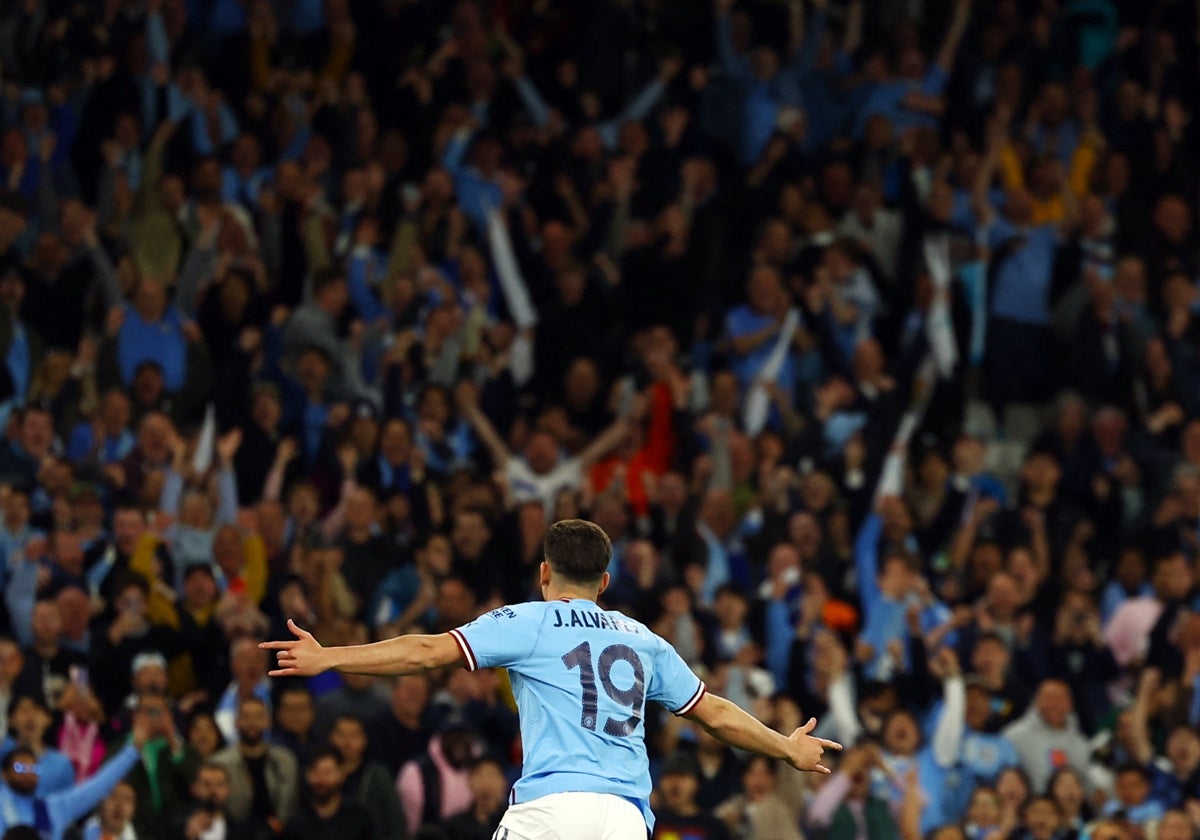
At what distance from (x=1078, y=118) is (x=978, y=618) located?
221 inches

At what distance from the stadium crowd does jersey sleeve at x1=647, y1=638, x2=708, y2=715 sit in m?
4.86

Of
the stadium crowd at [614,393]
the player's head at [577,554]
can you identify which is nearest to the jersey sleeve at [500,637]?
the player's head at [577,554]

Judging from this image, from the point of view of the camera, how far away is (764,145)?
19938 millimetres

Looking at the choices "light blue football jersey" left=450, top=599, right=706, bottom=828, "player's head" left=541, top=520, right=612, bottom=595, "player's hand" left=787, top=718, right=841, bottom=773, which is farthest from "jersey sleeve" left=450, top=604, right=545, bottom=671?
"player's hand" left=787, top=718, right=841, bottom=773

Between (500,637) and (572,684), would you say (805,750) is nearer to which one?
(572,684)

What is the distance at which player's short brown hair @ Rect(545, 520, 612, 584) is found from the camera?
902 cm

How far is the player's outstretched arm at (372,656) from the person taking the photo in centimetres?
852

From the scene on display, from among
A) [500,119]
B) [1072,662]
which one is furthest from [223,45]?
[1072,662]

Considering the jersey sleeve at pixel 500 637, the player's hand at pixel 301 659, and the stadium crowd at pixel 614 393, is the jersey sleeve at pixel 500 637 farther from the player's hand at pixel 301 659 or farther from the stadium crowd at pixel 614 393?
the stadium crowd at pixel 614 393

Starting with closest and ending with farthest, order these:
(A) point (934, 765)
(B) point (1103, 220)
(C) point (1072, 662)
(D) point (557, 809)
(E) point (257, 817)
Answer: (D) point (557, 809) → (E) point (257, 817) → (A) point (934, 765) → (C) point (1072, 662) → (B) point (1103, 220)

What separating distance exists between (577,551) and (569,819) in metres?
0.94

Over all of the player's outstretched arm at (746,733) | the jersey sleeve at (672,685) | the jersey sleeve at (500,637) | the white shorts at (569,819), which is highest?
the jersey sleeve at (500,637)

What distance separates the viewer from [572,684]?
895 cm

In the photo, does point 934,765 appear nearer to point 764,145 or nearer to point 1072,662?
point 1072,662
